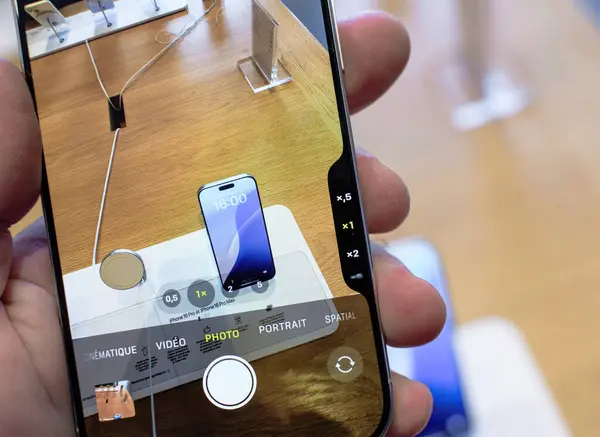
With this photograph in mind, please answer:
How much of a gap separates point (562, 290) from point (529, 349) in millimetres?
71

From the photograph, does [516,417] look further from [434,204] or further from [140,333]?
[140,333]

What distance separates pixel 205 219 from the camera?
1.09 feet

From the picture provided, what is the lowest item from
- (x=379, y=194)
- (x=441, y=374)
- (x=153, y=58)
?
(x=441, y=374)

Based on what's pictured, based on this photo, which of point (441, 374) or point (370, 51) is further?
point (441, 374)

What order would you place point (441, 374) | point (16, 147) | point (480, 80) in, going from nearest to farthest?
1. point (16, 147)
2. point (441, 374)
3. point (480, 80)

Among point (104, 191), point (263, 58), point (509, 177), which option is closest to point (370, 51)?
point (263, 58)

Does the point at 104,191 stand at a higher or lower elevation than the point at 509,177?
higher

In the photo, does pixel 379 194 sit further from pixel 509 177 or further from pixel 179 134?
pixel 509 177

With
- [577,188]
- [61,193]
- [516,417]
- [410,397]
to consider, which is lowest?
[516,417]

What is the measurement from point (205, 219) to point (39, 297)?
114 mm

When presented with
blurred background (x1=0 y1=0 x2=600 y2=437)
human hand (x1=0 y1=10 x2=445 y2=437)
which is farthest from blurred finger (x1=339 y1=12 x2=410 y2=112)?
blurred background (x1=0 y1=0 x2=600 y2=437)

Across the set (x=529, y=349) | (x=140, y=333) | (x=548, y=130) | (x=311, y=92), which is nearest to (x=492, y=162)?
(x=548, y=130)

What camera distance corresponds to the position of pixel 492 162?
64 centimetres

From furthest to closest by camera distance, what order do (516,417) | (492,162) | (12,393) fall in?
(492,162) < (516,417) < (12,393)
